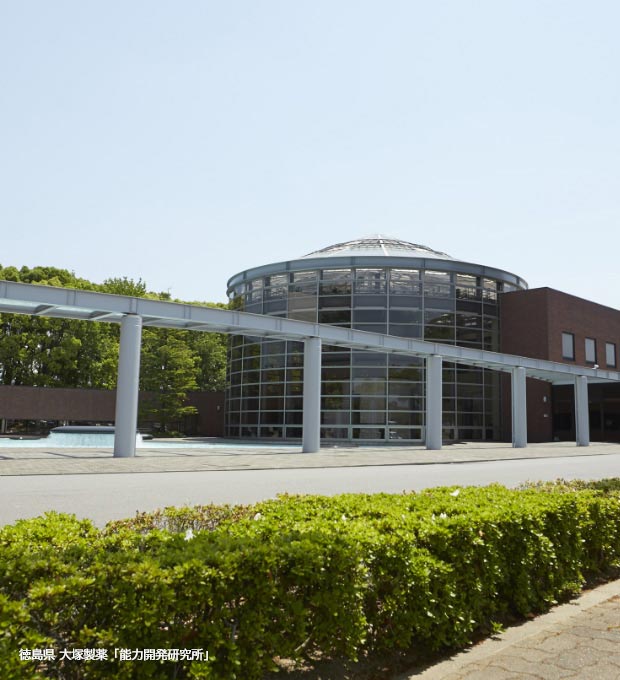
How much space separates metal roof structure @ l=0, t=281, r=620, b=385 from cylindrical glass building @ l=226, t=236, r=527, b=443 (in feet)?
15.4

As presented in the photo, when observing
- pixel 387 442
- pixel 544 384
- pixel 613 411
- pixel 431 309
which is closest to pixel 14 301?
pixel 387 442

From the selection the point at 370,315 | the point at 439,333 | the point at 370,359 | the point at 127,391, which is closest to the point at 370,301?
the point at 370,315

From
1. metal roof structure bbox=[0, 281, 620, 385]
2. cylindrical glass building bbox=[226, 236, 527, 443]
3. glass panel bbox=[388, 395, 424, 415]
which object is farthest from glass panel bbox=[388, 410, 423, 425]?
metal roof structure bbox=[0, 281, 620, 385]

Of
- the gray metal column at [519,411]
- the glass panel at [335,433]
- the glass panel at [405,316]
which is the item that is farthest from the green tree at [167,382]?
the gray metal column at [519,411]

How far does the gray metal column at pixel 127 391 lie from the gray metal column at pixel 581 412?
94.7 feet

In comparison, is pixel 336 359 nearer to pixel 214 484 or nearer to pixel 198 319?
pixel 198 319

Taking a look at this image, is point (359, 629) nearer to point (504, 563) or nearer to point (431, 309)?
point (504, 563)

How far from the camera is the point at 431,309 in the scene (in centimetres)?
4141

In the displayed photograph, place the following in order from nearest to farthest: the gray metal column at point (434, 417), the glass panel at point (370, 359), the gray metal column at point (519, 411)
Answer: the gray metal column at point (434, 417) → the gray metal column at point (519, 411) → the glass panel at point (370, 359)

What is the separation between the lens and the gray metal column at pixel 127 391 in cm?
2195

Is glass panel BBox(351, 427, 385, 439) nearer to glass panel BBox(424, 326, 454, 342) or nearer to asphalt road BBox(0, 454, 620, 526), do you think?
glass panel BBox(424, 326, 454, 342)

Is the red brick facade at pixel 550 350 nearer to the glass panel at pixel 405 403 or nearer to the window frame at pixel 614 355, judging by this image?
the window frame at pixel 614 355

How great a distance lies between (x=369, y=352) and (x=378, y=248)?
35.2ft

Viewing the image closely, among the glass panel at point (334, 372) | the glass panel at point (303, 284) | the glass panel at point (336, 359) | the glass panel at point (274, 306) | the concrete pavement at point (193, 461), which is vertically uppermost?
the glass panel at point (303, 284)
